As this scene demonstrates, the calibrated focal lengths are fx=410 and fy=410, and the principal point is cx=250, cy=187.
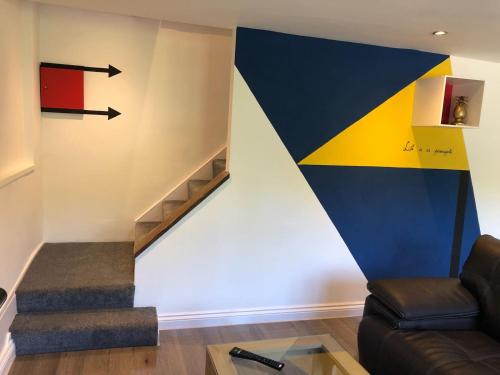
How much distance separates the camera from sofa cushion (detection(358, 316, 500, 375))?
184cm

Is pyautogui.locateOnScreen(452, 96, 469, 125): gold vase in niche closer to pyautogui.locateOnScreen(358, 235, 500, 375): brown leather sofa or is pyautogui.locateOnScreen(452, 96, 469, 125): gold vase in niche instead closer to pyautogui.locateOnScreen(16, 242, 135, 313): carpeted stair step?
pyautogui.locateOnScreen(358, 235, 500, 375): brown leather sofa

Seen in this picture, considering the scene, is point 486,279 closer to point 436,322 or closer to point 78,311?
point 436,322

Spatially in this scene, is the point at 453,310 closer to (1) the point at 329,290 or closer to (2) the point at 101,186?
(1) the point at 329,290

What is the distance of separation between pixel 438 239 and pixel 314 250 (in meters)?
1.12

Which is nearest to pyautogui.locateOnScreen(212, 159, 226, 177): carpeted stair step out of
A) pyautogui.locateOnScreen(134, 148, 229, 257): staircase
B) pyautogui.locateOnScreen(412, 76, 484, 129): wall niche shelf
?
pyautogui.locateOnScreen(134, 148, 229, 257): staircase

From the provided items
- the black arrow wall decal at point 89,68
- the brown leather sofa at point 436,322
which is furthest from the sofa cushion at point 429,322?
the black arrow wall decal at point 89,68

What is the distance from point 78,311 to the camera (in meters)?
2.76

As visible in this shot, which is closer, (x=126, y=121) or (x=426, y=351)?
(x=426, y=351)

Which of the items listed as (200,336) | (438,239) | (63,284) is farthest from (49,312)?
(438,239)

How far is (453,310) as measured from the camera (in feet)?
7.31

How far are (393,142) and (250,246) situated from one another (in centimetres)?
136

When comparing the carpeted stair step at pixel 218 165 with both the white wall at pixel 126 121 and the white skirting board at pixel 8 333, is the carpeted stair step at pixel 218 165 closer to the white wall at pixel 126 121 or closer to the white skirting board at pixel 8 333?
the white wall at pixel 126 121

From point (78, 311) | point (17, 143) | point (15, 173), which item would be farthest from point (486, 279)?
point (17, 143)

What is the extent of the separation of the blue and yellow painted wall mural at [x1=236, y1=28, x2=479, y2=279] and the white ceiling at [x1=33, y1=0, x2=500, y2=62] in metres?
0.17
